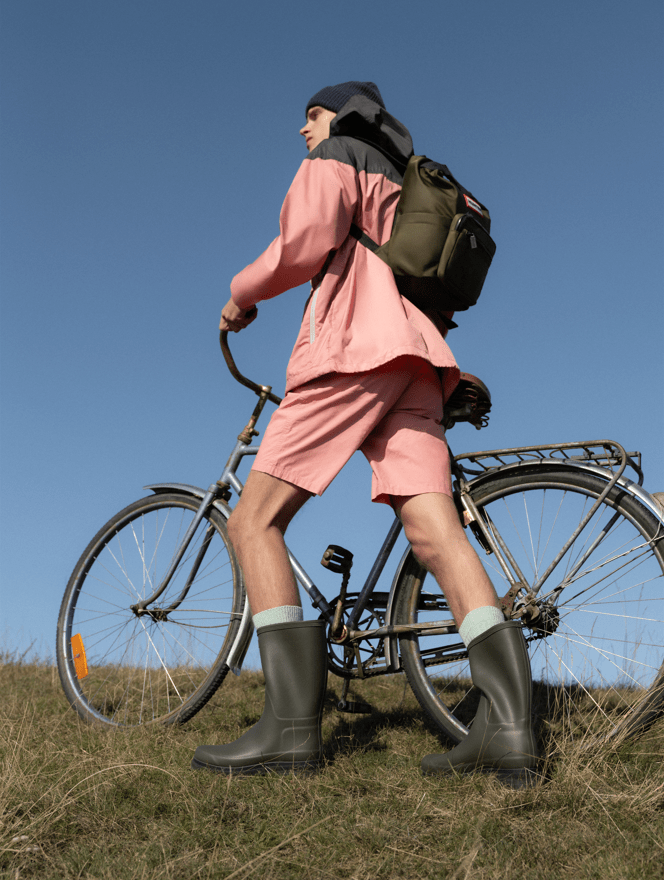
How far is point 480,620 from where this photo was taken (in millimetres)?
2215

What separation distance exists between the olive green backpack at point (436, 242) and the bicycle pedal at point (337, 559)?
41.7 inches

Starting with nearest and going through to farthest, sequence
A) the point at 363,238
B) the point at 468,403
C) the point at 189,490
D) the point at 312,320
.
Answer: the point at 312,320 → the point at 363,238 → the point at 468,403 → the point at 189,490

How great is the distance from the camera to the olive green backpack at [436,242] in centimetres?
236

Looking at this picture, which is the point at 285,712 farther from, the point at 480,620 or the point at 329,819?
the point at 480,620

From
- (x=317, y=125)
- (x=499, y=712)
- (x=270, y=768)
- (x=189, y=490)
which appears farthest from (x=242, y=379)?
(x=499, y=712)

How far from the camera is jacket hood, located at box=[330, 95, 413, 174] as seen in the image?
2.56m

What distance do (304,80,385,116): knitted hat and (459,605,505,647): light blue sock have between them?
1.90 metres

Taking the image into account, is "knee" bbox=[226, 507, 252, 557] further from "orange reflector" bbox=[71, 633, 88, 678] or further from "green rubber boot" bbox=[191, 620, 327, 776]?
"orange reflector" bbox=[71, 633, 88, 678]

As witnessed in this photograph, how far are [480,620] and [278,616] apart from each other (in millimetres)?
632

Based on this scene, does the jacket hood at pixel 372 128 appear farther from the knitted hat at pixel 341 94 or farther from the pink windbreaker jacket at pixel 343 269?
the knitted hat at pixel 341 94

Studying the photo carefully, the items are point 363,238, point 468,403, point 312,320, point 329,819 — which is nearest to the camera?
point 329,819

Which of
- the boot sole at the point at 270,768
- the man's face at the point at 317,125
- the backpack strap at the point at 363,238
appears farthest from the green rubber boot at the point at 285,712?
the man's face at the point at 317,125

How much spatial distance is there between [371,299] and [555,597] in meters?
1.14

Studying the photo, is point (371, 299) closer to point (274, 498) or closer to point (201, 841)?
point (274, 498)
